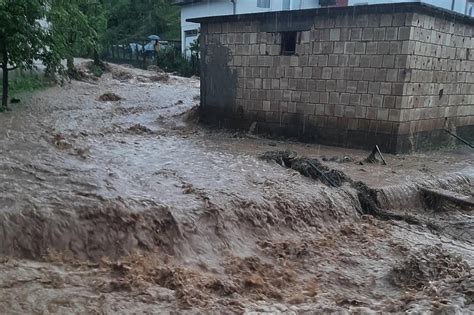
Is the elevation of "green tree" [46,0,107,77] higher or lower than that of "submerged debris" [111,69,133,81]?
higher

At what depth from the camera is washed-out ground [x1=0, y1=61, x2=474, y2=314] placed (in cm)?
355

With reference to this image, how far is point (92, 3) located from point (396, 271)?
16.2 metres

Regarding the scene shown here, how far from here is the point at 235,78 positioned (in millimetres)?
10672

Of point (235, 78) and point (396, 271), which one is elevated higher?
point (235, 78)

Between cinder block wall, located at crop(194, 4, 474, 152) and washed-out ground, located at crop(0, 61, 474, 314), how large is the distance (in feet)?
3.13

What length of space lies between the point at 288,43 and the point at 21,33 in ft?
19.0

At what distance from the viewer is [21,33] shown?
973cm

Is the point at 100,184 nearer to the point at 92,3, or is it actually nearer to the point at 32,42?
the point at 32,42

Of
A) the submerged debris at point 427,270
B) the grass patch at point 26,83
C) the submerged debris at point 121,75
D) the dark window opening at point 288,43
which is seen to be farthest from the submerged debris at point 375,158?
the submerged debris at point 121,75

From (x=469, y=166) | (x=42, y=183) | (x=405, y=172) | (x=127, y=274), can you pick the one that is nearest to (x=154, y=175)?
(x=42, y=183)

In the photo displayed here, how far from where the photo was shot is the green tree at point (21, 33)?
945 cm

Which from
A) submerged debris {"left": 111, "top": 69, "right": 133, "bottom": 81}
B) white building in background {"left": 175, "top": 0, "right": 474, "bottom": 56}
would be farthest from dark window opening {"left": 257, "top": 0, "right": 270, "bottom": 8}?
submerged debris {"left": 111, "top": 69, "right": 133, "bottom": 81}

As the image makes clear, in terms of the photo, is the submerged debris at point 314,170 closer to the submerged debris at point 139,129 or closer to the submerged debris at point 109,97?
the submerged debris at point 139,129

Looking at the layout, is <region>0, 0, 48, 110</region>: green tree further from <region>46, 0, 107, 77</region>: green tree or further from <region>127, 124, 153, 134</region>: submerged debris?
<region>127, 124, 153, 134</region>: submerged debris
